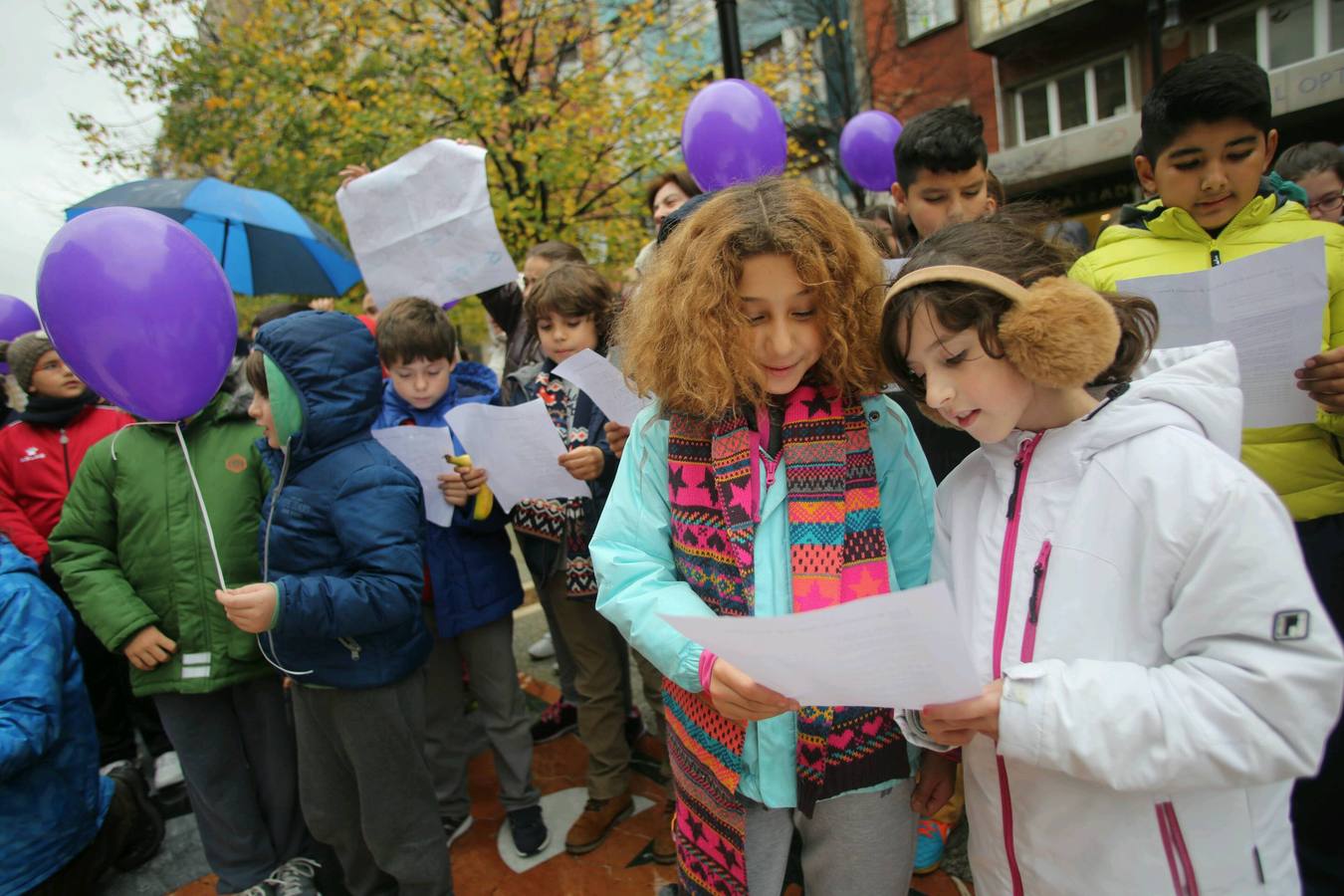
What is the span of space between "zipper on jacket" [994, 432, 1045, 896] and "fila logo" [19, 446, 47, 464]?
13.4 ft

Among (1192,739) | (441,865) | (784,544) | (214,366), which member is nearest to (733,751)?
(784,544)

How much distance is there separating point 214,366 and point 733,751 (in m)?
1.81

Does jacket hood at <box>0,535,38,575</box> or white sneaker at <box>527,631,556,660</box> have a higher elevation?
jacket hood at <box>0,535,38,575</box>

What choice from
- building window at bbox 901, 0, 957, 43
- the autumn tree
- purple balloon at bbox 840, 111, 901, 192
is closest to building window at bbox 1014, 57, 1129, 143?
building window at bbox 901, 0, 957, 43

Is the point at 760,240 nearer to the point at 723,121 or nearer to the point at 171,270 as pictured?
the point at 171,270

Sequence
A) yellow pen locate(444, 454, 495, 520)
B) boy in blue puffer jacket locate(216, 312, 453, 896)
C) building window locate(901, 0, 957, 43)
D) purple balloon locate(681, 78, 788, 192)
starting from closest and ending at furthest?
boy in blue puffer jacket locate(216, 312, 453, 896)
yellow pen locate(444, 454, 495, 520)
purple balloon locate(681, 78, 788, 192)
building window locate(901, 0, 957, 43)

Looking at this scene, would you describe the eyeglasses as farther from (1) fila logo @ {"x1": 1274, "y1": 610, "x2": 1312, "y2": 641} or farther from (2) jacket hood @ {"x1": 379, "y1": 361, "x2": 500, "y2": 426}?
(2) jacket hood @ {"x1": 379, "y1": 361, "x2": 500, "y2": 426}

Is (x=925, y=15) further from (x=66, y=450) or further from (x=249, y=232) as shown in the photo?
(x=66, y=450)

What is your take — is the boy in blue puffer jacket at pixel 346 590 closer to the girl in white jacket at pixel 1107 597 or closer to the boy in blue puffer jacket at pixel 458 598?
→ the boy in blue puffer jacket at pixel 458 598

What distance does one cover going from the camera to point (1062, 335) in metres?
1.08

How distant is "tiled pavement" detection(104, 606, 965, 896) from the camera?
8.25 ft

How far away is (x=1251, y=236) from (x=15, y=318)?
6.57 meters

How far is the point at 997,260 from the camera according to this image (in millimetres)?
1212

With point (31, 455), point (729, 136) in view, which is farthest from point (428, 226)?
point (31, 455)
